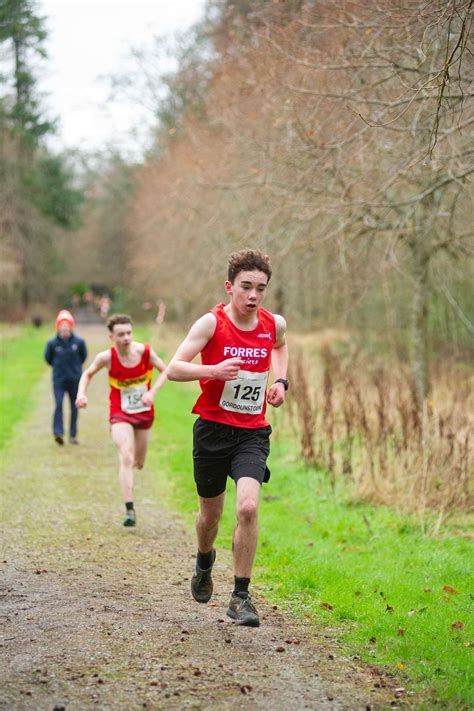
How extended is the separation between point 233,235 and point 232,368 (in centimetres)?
1216

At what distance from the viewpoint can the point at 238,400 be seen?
5449mm

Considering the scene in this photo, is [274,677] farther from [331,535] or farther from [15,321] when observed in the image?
[15,321]

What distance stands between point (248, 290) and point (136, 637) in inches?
83.8

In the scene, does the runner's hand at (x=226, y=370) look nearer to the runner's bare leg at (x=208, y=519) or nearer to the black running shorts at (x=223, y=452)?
the black running shorts at (x=223, y=452)

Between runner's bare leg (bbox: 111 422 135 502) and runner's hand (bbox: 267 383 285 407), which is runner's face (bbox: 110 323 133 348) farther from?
runner's hand (bbox: 267 383 285 407)

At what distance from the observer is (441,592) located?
652 centimetres

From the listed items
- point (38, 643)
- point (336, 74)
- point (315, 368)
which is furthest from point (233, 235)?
point (38, 643)

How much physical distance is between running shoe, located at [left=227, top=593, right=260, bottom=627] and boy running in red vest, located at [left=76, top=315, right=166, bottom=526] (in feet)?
11.2

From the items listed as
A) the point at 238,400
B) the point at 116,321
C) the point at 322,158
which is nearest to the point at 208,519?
the point at 238,400

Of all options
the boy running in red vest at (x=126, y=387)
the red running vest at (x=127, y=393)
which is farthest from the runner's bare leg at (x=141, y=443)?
the red running vest at (x=127, y=393)

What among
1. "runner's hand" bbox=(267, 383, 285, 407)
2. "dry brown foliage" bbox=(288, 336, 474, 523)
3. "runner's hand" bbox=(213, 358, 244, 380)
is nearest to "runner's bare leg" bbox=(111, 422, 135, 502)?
"dry brown foliage" bbox=(288, 336, 474, 523)

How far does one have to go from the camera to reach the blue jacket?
44.9ft

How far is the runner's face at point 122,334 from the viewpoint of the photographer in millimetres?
8695

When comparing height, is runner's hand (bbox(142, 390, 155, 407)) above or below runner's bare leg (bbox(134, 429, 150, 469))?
above
